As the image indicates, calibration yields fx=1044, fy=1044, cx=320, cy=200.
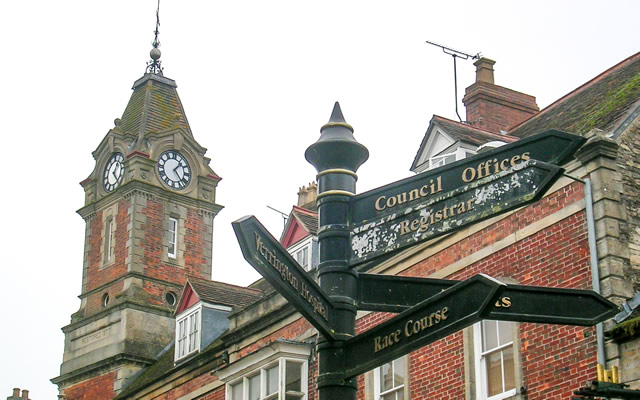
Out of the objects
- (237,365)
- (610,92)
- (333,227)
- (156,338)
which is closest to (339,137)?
(333,227)

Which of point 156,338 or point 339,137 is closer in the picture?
point 339,137

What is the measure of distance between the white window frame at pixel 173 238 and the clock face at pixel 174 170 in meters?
1.28

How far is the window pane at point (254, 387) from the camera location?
21562mm

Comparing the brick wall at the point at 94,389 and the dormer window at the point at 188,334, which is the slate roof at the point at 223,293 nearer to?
the dormer window at the point at 188,334

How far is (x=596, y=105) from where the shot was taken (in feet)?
60.5

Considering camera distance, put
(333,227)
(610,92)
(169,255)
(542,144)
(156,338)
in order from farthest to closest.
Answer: (169,255), (156,338), (610,92), (333,227), (542,144)

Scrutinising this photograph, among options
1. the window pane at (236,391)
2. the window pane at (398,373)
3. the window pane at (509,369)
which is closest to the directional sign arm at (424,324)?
the window pane at (509,369)

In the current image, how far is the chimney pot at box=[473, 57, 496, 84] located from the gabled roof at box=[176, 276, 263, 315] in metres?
8.84

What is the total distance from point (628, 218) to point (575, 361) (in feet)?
7.48

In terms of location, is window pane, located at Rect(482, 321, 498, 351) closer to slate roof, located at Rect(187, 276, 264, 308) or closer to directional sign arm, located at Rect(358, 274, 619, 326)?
directional sign arm, located at Rect(358, 274, 619, 326)

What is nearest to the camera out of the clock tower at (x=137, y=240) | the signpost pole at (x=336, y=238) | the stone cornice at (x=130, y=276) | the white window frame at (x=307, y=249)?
the signpost pole at (x=336, y=238)

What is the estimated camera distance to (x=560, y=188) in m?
15.4

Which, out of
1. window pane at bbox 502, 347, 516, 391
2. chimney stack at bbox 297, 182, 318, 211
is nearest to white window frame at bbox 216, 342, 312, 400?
window pane at bbox 502, 347, 516, 391

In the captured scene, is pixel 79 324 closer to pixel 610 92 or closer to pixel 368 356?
pixel 610 92
